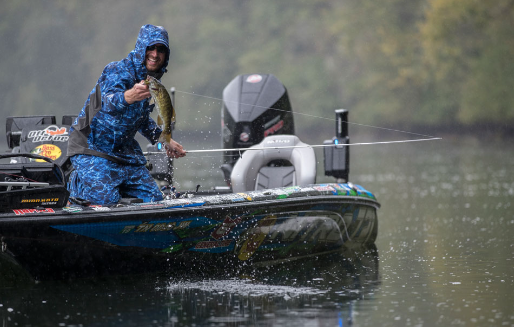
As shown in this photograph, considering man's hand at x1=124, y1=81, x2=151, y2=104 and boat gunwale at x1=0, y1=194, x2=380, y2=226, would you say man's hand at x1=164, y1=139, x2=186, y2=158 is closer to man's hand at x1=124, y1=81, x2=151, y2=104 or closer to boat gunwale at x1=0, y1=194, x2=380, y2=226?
boat gunwale at x1=0, y1=194, x2=380, y2=226

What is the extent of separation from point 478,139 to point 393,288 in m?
30.1

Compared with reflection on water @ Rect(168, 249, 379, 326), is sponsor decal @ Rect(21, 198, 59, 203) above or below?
above

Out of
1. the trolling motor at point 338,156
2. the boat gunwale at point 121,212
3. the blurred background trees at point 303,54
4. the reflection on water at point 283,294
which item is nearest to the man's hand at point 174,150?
the boat gunwale at point 121,212

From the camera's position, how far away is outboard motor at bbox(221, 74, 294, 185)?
8.96 m

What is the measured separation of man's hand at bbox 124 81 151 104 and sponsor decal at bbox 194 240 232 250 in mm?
1278

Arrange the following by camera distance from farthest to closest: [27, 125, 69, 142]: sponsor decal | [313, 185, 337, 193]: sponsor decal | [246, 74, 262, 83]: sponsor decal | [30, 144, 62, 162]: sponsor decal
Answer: [246, 74, 262, 83]: sponsor decal
[313, 185, 337, 193]: sponsor decal
[27, 125, 69, 142]: sponsor decal
[30, 144, 62, 162]: sponsor decal

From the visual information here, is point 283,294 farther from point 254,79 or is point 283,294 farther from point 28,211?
point 254,79

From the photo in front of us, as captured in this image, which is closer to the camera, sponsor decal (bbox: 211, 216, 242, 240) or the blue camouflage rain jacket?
the blue camouflage rain jacket

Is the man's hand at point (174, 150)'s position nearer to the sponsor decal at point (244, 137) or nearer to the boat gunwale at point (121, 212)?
the boat gunwale at point (121, 212)

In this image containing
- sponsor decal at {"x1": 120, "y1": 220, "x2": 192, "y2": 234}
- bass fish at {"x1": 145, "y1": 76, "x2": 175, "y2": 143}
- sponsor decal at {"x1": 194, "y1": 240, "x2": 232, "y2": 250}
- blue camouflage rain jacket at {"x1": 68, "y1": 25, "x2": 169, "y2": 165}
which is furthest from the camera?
sponsor decal at {"x1": 194, "y1": 240, "x2": 232, "y2": 250}

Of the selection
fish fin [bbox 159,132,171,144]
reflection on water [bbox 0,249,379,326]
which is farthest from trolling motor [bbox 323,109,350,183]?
fish fin [bbox 159,132,171,144]

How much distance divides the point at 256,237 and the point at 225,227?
1.28 ft

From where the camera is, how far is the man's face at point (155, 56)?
585 centimetres

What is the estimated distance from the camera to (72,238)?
5.55 m
